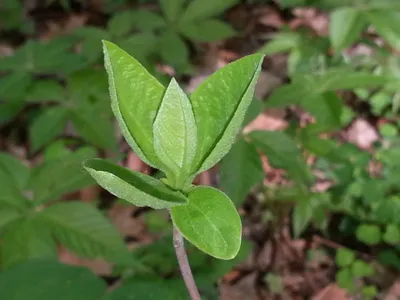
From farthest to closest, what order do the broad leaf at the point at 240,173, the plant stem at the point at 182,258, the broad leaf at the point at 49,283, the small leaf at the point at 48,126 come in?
the small leaf at the point at 48,126 < the broad leaf at the point at 240,173 < the broad leaf at the point at 49,283 < the plant stem at the point at 182,258

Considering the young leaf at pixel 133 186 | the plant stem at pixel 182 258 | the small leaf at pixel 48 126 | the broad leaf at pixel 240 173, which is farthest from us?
the small leaf at pixel 48 126

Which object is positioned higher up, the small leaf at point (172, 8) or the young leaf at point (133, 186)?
the young leaf at point (133, 186)

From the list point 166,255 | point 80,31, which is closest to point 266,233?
point 166,255

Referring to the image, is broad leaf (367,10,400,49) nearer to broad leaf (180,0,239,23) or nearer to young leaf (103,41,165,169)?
broad leaf (180,0,239,23)

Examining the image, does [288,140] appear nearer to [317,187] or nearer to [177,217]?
[317,187]

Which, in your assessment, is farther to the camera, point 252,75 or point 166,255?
point 166,255

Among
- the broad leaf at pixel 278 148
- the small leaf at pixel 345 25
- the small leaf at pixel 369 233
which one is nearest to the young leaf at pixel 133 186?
the broad leaf at pixel 278 148

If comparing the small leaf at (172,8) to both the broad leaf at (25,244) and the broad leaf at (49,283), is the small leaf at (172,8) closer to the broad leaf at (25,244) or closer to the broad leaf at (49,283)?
the broad leaf at (25,244)

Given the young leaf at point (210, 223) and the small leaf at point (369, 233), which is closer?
the young leaf at point (210, 223)

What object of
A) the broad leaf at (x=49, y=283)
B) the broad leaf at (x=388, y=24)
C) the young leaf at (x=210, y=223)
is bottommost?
the broad leaf at (x=49, y=283)

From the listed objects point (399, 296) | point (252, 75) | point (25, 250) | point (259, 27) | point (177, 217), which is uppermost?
point (252, 75)
